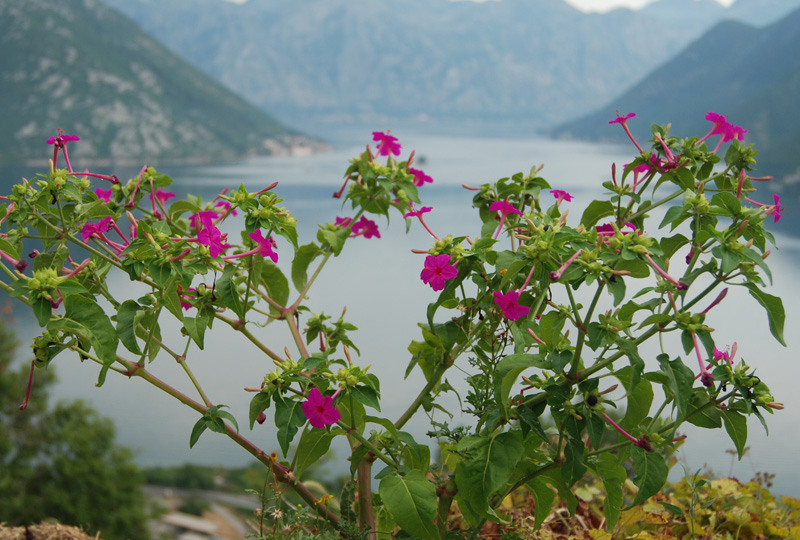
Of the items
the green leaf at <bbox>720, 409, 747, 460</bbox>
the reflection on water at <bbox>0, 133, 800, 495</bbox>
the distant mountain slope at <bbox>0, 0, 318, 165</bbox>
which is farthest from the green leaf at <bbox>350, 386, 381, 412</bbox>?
the distant mountain slope at <bbox>0, 0, 318, 165</bbox>

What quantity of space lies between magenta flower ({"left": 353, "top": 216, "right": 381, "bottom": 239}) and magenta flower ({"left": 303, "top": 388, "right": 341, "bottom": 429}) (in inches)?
26.6

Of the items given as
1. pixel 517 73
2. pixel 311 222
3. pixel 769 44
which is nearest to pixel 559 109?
pixel 517 73

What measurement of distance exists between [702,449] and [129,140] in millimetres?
36044

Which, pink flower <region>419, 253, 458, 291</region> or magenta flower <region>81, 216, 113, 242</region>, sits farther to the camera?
magenta flower <region>81, 216, 113, 242</region>

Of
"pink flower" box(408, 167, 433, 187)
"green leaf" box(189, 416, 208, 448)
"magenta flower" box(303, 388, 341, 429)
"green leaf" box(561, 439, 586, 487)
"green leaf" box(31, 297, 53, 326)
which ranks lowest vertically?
"green leaf" box(189, 416, 208, 448)

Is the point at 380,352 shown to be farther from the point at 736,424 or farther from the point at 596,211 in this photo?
the point at 736,424

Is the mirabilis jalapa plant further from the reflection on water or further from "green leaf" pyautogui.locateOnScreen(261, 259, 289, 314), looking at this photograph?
the reflection on water

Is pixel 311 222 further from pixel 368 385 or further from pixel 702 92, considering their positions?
pixel 702 92

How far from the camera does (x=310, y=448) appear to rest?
1186mm

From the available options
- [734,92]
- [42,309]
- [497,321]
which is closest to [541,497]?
[497,321]

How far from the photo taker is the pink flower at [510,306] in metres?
1.00

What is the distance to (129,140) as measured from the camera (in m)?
36.3

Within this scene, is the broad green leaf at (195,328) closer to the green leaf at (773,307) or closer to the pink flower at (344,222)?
the pink flower at (344,222)

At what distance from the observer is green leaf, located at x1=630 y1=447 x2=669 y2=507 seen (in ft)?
3.17
